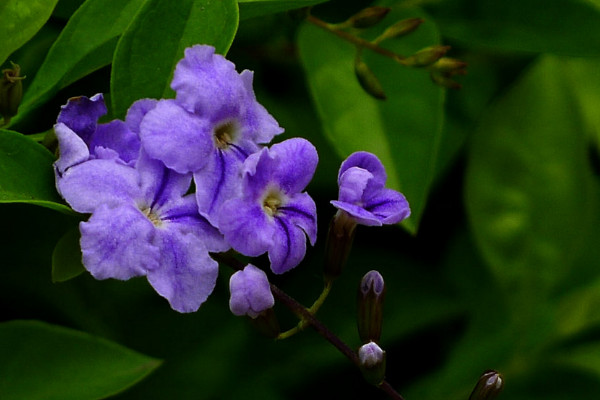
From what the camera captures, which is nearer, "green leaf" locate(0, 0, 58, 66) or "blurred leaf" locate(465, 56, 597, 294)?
"green leaf" locate(0, 0, 58, 66)

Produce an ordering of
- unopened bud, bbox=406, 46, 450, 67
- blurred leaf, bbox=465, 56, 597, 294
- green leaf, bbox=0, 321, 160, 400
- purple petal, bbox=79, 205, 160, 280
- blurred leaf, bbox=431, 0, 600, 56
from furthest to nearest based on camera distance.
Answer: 1. blurred leaf, bbox=465, 56, 597, 294
2. blurred leaf, bbox=431, 0, 600, 56
3. unopened bud, bbox=406, 46, 450, 67
4. green leaf, bbox=0, 321, 160, 400
5. purple petal, bbox=79, 205, 160, 280

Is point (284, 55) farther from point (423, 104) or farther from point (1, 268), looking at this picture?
point (1, 268)

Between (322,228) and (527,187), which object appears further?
(527,187)

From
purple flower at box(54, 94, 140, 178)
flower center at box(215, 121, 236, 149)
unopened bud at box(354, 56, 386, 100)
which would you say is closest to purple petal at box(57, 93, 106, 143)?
purple flower at box(54, 94, 140, 178)

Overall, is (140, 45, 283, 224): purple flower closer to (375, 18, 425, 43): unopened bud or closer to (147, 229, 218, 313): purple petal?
(147, 229, 218, 313): purple petal

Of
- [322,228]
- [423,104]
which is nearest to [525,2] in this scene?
[423,104]

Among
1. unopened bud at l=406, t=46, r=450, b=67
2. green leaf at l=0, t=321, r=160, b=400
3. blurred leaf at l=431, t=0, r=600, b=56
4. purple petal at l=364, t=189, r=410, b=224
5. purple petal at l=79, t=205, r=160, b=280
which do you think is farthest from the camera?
blurred leaf at l=431, t=0, r=600, b=56

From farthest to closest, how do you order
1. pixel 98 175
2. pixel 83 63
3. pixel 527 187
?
1. pixel 527 187
2. pixel 83 63
3. pixel 98 175

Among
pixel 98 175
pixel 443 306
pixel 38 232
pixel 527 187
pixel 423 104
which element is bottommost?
pixel 443 306
